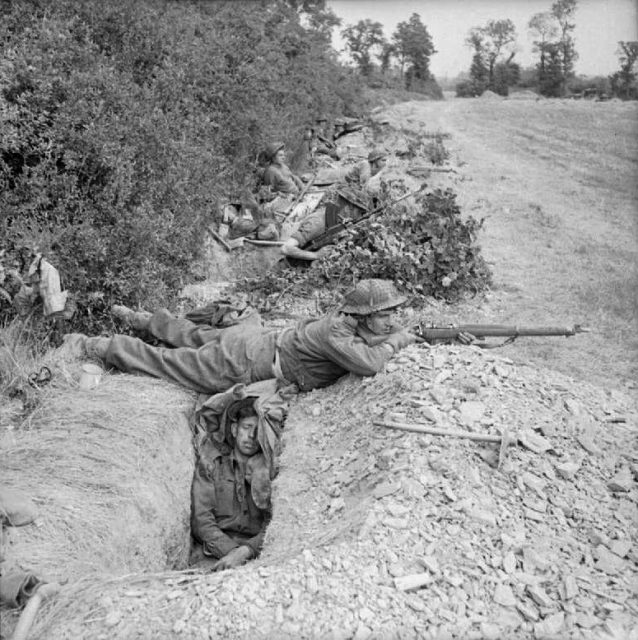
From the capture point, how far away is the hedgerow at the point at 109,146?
6.69 meters

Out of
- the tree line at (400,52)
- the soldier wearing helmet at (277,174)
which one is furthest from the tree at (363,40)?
the soldier wearing helmet at (277,174)

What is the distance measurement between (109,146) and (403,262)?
11.6ft

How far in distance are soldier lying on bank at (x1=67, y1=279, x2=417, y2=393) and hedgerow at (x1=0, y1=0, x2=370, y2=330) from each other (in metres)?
1.17

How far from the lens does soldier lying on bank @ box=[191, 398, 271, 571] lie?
513 cm

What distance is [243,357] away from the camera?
5.70 meters

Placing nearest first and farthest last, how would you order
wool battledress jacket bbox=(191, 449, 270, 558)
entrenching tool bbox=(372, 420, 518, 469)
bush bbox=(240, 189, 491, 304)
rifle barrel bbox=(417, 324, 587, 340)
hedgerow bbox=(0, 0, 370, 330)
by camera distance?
entrenching tool bbox=(372, 420, 518, 469)
wool battledress jacket bbox=(191, 449, 270, 558)
rifle barrel bbox=(417, 324, 587, 340)
hedgerow bbox=(0, 0, 370, 330)
bush bbox=(240, 189, 491, 304)

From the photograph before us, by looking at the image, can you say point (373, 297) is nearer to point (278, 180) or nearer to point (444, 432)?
point (444, 432)

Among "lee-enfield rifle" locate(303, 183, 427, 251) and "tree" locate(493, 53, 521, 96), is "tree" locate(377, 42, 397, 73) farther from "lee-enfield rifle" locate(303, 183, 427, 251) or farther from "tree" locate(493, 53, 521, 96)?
"lee-enfield rifle" locate(303, 183, 427, 251)

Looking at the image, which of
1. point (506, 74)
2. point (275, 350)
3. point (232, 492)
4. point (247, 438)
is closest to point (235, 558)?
point (232, 492)

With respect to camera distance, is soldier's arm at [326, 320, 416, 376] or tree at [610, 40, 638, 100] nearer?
soldier's arm at [326, 320, 416, 376]

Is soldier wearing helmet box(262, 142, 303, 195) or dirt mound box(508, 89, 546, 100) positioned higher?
dirt mound box(508, 89, 546, 100)

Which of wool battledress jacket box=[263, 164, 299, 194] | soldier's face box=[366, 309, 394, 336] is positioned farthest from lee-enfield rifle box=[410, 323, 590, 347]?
wool battledress jacket box=[263, 164, 299, 194]

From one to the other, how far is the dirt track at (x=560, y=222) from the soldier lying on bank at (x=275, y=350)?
2.25 metres

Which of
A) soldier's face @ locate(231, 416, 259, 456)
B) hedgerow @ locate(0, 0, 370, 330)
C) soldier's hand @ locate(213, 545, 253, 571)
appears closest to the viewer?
soldier's hand @ locate(213, 545, 253, 571)
